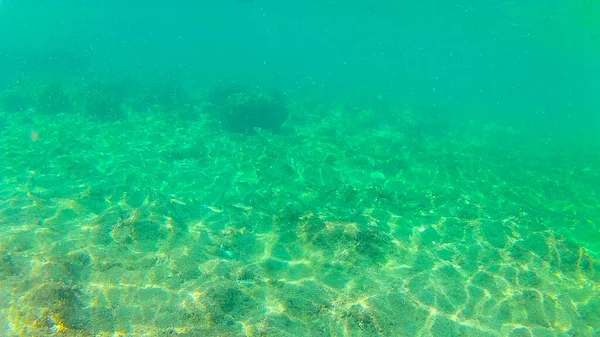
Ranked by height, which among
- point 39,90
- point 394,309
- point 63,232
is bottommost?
point 39,90

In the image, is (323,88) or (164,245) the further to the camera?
(323,88)

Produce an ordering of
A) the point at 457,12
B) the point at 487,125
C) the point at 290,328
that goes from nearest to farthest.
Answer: the point at 290,328
the point at 487,125
the point at 457,12

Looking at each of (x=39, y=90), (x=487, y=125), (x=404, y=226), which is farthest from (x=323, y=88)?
(x=404, y=226)

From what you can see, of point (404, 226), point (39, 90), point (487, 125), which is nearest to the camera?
point (404, 226)

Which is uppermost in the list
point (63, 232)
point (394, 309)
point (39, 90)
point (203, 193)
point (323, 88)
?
point (394, 309)

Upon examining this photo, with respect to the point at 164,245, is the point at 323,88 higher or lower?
lower

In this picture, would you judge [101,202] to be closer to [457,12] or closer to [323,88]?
[323,88]

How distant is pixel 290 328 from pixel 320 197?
6.93m

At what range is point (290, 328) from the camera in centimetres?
646

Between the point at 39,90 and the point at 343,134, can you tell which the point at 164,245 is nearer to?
the point at 343,134

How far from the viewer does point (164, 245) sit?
9047mm

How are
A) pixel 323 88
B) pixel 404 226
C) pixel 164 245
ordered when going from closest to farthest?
pixel 164 245 → pixel 404 226 → pixel 323 88

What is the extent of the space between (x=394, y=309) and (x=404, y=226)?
4.44 m

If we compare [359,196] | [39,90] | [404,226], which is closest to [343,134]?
[359,196]
